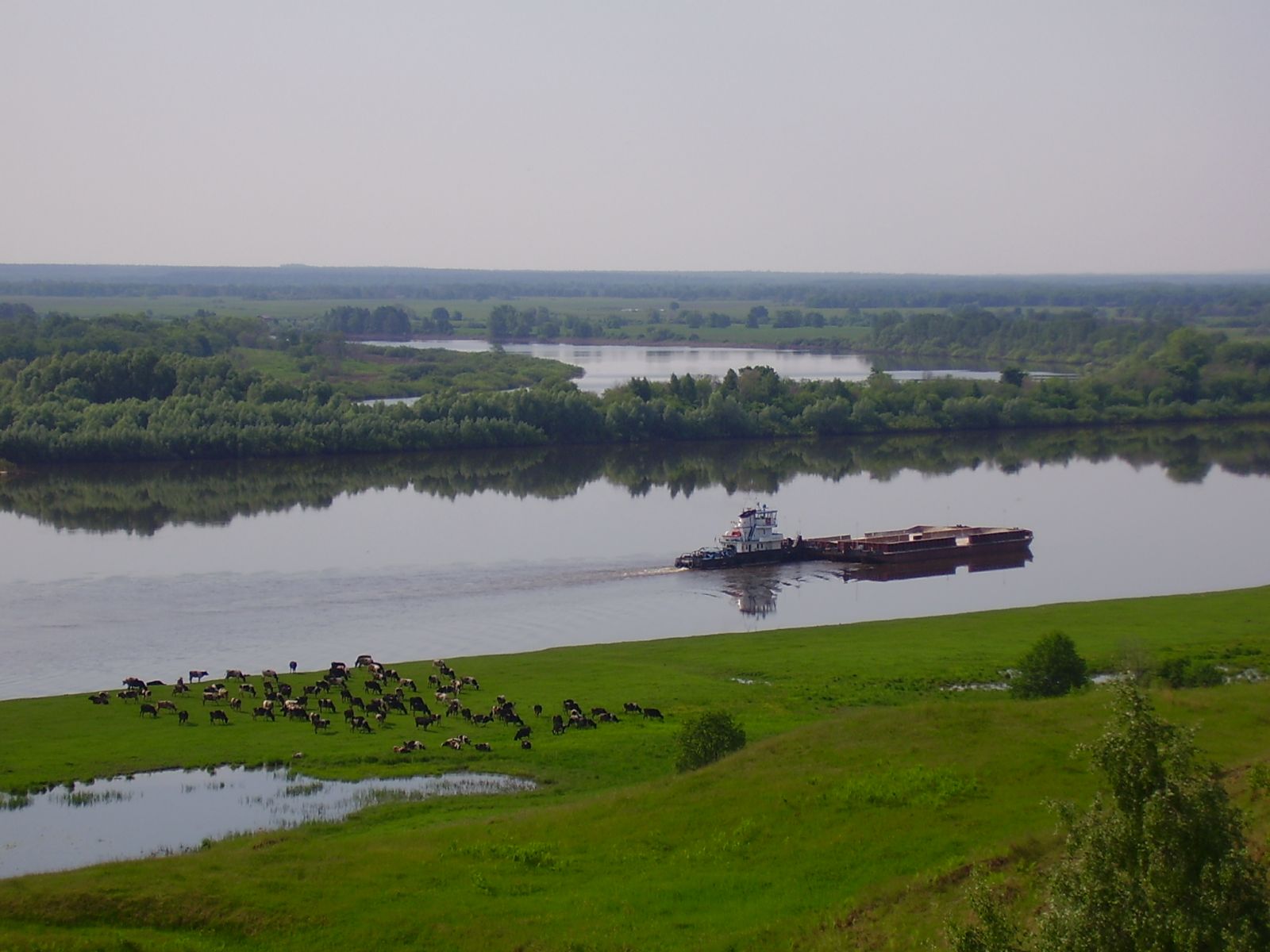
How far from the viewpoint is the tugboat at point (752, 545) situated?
55.3 meters

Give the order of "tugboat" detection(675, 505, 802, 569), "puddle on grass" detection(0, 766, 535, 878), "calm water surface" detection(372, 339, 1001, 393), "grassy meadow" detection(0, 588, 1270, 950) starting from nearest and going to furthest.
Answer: "grassy meadow" detection(0, 588, 1270, 950)
"puddle on grass" detection(0, 766, 535, 878)
"tugboat" detection(675, 505, 802, 569)
"calm water surface" detection(372, 339, 1001, 393)

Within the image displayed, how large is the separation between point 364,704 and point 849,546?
93.1 ft

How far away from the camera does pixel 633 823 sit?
22.8 meters

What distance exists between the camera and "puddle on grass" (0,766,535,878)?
2480 cm

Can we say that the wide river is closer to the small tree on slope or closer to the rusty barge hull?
the rusty barge hull

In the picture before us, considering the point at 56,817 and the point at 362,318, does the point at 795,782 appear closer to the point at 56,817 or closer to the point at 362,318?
the point at 56,817

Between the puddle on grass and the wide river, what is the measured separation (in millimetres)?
10067

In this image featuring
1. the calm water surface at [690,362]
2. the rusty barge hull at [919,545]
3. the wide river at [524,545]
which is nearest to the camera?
the wide river at [524,545]

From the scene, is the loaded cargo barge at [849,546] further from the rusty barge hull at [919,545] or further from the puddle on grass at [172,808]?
the puddle on grass at [172,808]

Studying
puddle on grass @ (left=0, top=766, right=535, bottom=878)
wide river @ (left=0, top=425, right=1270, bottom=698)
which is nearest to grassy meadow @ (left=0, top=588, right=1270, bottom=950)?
puddle on grass @ (left=0, top=766, right=535, bottom=878)

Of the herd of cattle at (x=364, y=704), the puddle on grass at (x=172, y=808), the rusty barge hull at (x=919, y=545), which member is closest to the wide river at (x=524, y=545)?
the rusty barge hull at (x=919, y=545)

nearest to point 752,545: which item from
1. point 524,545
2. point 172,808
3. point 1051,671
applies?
point 524,545

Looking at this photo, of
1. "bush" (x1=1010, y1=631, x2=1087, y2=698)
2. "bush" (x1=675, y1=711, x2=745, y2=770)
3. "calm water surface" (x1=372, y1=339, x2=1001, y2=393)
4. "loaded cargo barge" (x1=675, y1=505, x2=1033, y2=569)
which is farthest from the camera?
"calm water surface" (x1=372, y1=339, x2=1001, y2=393)

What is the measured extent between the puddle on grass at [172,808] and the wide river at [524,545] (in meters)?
10.1
